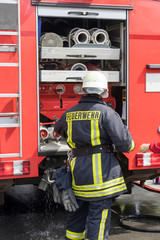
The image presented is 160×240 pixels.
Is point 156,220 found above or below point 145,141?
below

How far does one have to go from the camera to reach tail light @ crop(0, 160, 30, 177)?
4215mm

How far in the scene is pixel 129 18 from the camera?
4543mm

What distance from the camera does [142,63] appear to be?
15.2ft

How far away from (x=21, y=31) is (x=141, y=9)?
1.40 meters

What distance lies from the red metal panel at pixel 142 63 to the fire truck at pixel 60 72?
0.01m

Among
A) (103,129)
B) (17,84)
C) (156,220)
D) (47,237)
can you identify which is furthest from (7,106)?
(156,220)

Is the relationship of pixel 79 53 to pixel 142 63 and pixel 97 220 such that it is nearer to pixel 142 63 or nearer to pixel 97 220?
pixel 142 63

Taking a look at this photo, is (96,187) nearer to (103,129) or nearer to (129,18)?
(103,129)

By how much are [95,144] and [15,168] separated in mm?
1018

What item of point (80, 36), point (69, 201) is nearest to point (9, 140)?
point (69, 201)

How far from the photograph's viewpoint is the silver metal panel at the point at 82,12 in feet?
14.0

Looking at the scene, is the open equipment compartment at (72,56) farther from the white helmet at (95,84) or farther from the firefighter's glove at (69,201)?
the white helmet at (95,84)

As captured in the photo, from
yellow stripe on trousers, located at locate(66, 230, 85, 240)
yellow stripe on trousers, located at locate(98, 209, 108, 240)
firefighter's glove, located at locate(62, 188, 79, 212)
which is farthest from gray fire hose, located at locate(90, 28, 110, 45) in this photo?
yellow stripe on trousers, located at locate(66, 230, 85, 240)

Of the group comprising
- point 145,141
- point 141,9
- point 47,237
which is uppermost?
point 141,9
